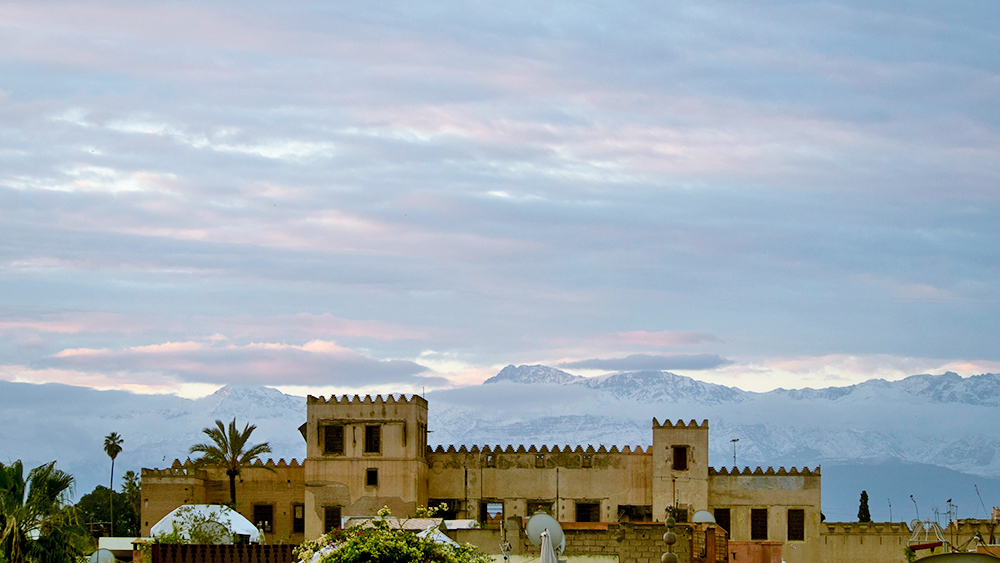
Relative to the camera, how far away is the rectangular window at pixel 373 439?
6475 centimetres

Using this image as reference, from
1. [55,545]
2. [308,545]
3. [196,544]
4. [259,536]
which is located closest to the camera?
[308,545]

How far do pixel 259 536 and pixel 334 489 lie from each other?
401 cm

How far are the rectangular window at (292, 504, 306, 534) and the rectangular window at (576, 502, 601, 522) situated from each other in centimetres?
1347

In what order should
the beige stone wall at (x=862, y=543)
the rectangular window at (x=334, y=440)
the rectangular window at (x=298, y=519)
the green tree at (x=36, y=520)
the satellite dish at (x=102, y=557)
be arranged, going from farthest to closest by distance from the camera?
the rectangular window at (x=298, y=519) → the beige stone wall at (x=862, y=543) → the rectangular window at (x=334, y=440) → the satellite dish at (x=102, y=557) → the green tree at (x=36, y=520)

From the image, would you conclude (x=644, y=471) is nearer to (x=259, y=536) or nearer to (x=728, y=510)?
(x=728, y=510)

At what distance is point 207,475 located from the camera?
69.9 metres

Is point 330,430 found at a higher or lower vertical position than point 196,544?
higher

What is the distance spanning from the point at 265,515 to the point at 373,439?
768cm

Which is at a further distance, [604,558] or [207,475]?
[207,475]

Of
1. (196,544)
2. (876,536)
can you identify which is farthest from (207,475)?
(876,536)

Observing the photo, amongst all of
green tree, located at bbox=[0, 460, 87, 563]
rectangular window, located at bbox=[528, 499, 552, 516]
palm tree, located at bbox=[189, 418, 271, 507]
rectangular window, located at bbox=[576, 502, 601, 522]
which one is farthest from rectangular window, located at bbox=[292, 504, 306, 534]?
green tree, located at bbox=[0, 460, 87, 563]

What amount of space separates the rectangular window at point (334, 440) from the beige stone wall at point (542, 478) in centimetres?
470

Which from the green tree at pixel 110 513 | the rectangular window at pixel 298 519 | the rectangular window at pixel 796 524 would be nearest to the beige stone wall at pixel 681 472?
the rectangular window at pixel 796 524

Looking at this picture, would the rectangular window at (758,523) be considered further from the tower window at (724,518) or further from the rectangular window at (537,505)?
the rectangular window at (537,505)
